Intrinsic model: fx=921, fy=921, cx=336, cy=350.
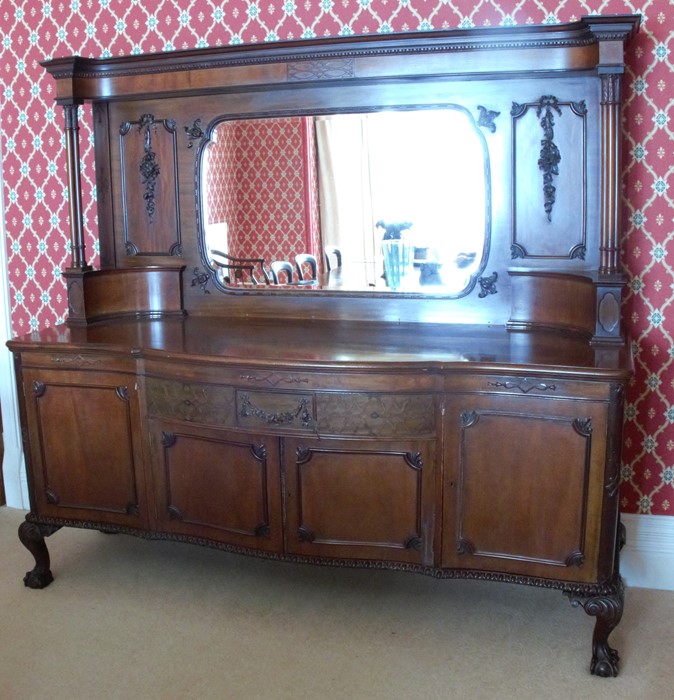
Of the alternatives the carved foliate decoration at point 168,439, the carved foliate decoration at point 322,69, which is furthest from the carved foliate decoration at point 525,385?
the carved foliate decoration at point 322,69

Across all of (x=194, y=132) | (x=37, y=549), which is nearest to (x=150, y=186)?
(x=194, y=132)

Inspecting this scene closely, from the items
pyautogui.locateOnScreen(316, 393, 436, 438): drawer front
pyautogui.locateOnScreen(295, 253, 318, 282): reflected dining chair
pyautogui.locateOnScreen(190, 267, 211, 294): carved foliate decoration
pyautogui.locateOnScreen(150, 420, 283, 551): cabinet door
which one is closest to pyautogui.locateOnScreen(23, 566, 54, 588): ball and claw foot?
pyautogui.locateOnScreen(150, 420, 283, 551): cabinet door

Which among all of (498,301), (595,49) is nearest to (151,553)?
(498,301)

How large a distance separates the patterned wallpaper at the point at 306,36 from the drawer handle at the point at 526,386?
70cm

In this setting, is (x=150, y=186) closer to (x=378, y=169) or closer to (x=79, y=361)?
(x=79, y=361)

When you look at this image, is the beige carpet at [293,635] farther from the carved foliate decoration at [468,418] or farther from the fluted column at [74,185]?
the fluted column at [74,185]

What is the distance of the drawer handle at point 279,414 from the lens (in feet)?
9.43

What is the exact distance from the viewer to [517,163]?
3168 millimetres

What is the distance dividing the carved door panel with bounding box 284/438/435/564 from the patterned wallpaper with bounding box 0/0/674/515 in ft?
2.96

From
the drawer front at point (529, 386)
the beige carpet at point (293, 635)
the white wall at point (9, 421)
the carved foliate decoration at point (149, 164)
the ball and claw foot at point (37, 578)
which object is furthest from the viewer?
the white wall at point (9, 421)

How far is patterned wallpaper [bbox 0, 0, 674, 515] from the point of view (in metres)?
3.09

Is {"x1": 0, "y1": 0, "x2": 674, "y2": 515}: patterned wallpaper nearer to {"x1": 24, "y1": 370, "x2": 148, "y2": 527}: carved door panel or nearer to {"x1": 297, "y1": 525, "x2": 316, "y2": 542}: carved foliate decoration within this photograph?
{"x1": 24, "y1": 370, "x2": 148, "y2": 527}: carved door panel

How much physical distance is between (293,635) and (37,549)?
3.51 ft

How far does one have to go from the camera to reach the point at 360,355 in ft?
9.45
